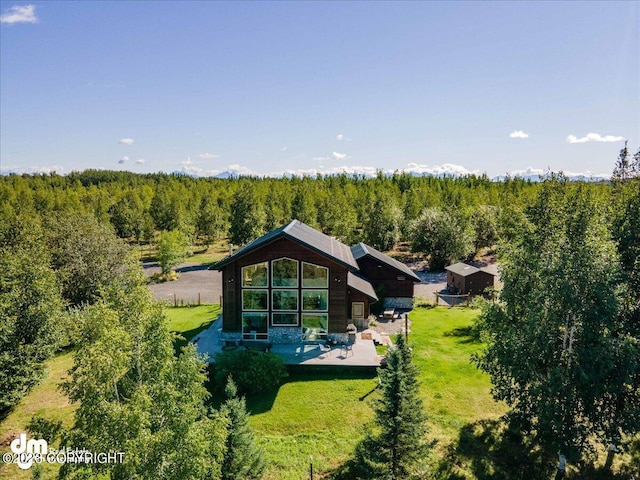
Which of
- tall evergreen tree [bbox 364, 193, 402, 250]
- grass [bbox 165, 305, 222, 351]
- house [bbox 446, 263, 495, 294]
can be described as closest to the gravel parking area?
grass [bbox 165, 305, 222, 351]

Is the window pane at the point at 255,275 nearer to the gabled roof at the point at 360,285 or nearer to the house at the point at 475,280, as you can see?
the gabled roof at the point at 360,285

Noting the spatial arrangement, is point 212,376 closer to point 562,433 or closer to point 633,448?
point 562,433

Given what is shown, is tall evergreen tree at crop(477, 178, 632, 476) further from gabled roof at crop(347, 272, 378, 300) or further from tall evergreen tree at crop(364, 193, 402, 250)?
tall evergreen tree at crop(364, 193, 402, 250)

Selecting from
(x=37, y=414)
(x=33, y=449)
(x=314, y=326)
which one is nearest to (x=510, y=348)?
(x=314, y=326)

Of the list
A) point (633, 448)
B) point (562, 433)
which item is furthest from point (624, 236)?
point (633, 448)

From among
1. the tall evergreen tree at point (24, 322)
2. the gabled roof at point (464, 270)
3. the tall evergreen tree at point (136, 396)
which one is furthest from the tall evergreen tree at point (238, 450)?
the gabled roof at point (464, 270)

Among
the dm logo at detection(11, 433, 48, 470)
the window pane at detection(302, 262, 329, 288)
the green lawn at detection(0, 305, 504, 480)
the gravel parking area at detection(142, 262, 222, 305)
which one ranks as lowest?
the green lawn at detection(0, 305, 504, 480)
